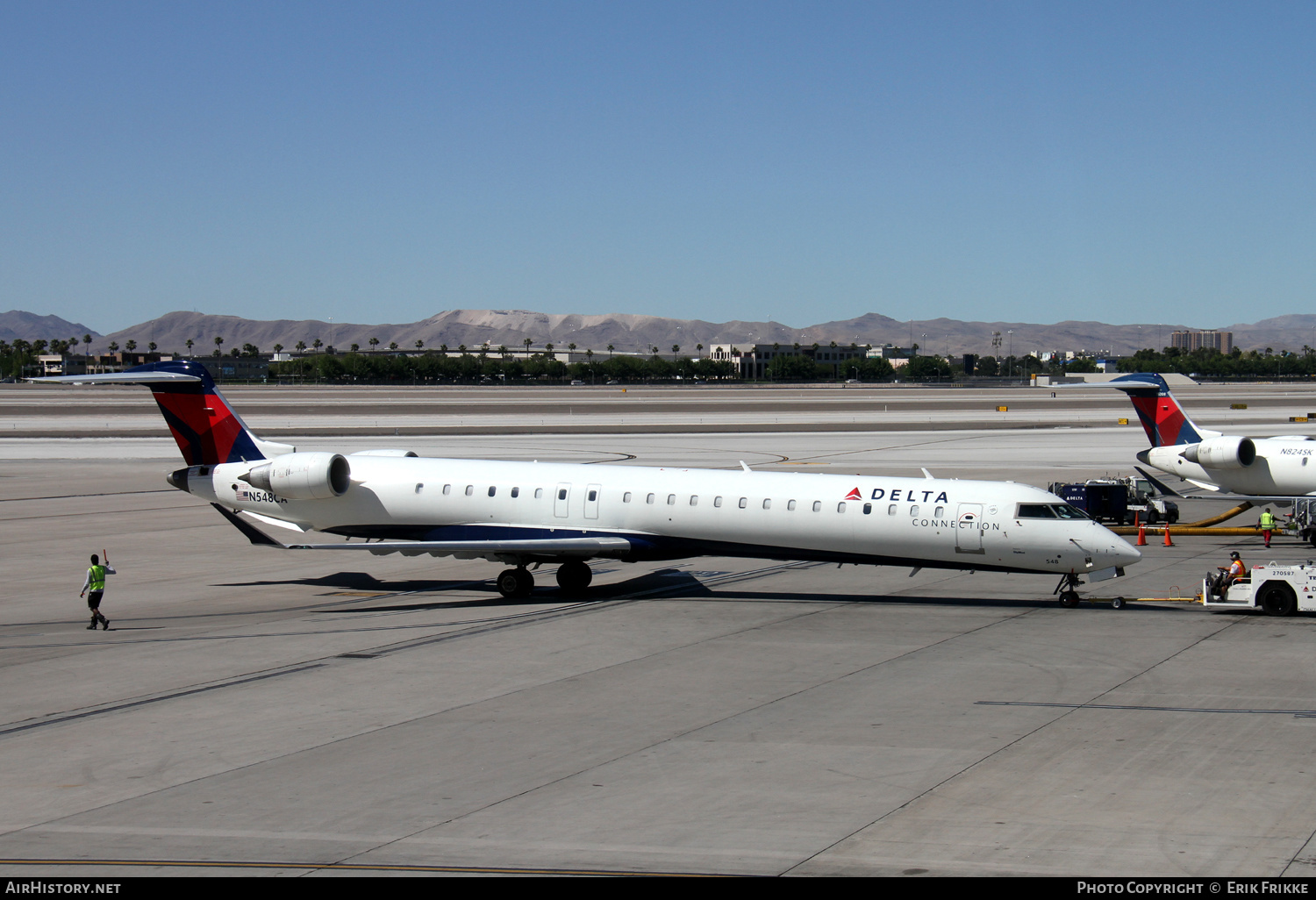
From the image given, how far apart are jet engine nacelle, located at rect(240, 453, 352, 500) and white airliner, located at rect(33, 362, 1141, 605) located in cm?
3

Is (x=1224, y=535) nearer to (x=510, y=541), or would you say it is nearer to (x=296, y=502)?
(x=510, y=541)

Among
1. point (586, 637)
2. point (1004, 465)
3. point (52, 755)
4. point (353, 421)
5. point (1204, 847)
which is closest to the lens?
point (1204, 847)

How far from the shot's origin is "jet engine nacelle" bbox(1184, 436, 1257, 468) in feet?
125

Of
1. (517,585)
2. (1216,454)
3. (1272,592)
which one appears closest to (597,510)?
(517,585)

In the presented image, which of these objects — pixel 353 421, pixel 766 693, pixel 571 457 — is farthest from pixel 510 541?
pixel 353 421

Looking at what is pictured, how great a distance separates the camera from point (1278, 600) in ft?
80.7

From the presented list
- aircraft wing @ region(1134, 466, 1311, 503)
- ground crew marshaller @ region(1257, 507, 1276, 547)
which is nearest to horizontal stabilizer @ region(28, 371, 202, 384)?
aircraft wing @ region(1134, 466, 1311, 503)

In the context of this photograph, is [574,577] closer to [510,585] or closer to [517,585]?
[517,585]

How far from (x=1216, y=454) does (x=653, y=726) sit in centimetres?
2918

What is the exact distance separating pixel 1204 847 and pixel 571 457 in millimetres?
55515

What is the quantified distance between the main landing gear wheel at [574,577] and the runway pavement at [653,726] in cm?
62

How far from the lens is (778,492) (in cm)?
2658

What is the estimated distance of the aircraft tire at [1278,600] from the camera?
24.5 metres

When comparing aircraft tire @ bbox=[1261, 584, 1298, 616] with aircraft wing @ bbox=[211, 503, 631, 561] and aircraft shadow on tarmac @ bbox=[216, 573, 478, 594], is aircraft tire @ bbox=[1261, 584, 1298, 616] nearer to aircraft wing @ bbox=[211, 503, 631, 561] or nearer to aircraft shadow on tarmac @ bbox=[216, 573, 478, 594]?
aircraft wing @ bbox=[211, 503, 631, 561]
